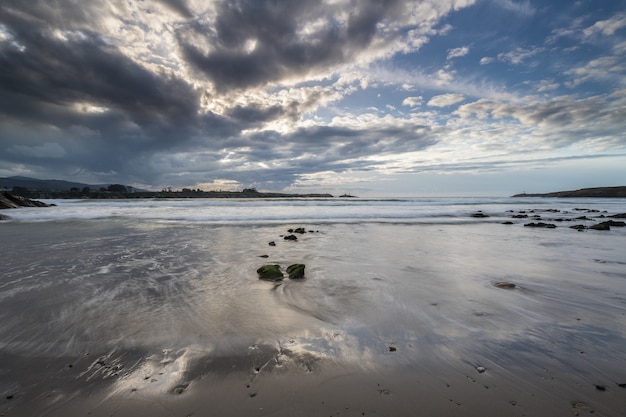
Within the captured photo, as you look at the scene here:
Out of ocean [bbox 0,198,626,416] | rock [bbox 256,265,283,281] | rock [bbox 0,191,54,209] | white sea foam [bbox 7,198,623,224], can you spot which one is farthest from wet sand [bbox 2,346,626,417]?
rock [bbox 0,191,54,209]

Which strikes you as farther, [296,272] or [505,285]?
[296,272]

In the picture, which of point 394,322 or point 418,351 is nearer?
point 418,351

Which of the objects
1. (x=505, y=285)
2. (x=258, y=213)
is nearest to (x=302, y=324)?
(x=505, y=285)

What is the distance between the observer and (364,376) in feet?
8.80

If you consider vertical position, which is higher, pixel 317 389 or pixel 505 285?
pixel 317 389

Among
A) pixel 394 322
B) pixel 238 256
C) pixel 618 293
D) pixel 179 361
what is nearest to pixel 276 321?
pixel 179 361

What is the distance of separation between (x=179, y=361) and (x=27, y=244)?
11.2 metres

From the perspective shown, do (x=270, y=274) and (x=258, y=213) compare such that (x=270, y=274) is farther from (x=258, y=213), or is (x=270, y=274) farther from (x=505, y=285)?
(x=258, y=213)

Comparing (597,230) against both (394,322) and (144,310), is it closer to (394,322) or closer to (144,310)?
(394,322)

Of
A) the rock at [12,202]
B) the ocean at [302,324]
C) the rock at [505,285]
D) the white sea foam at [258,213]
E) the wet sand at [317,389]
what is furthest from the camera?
the rock at [12,202]

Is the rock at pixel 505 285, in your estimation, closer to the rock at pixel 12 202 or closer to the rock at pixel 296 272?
the rock at pixel 296 272

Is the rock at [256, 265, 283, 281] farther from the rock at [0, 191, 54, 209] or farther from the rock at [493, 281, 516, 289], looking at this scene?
the rock at [0, 191, 54, 209]

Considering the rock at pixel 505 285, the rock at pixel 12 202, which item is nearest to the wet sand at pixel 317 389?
the rock at pixel 505 285

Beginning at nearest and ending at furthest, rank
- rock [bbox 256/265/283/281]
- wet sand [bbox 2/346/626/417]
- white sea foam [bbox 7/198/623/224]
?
wet sand [bbox 2/346/626/417], rock [bbox 256/265/283/281], white sea foam [bbox 7/198/623/224]
